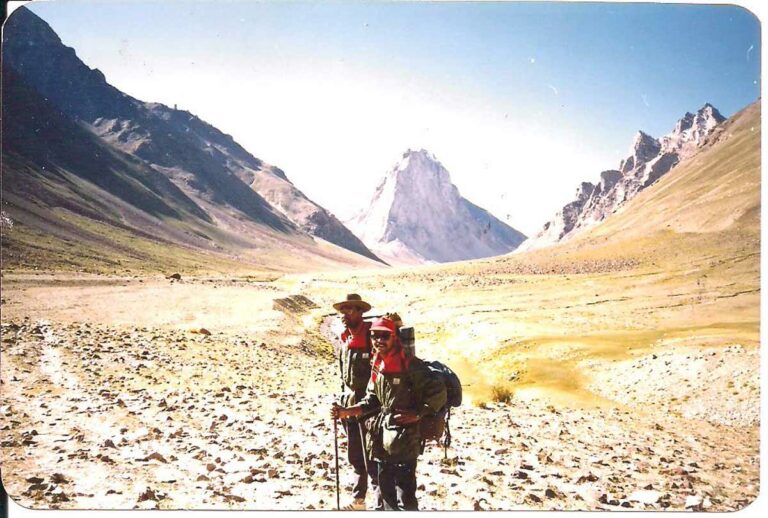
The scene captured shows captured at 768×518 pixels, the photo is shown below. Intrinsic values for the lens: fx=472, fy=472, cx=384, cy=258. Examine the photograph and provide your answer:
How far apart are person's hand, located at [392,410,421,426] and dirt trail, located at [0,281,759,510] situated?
2.86m

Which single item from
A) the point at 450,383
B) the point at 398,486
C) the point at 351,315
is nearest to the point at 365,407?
A: the point at 398,486

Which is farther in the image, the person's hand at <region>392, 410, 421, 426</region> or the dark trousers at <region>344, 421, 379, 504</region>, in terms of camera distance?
the dark trousers at <region>344, 421, 379, 504</region>

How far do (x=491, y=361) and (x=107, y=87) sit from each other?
742 ft

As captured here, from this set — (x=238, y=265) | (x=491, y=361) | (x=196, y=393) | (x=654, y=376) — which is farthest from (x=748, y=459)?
(x=238, y=265)

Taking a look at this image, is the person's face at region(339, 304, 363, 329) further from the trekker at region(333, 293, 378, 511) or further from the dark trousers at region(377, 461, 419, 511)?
the dark trousers at region(377, 461, 419, 511)

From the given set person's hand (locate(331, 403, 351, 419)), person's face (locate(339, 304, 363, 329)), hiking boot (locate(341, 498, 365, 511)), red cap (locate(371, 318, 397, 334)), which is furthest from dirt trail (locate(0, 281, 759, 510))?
red cap (locate(371, 318, 397, 334))

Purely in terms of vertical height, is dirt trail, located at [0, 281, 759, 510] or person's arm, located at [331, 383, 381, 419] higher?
person's arm, located at [331, 383, 381, 419]

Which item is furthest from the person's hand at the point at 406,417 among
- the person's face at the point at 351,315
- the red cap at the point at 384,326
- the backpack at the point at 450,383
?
the person's face at the point at 351,315

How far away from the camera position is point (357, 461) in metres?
7.43

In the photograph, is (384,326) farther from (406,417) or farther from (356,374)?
(356,374)

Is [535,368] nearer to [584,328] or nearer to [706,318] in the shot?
[584,328]

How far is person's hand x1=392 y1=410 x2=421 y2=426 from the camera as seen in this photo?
5836mm

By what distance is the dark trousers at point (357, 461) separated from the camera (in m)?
7.38

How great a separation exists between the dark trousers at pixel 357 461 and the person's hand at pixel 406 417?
68.1 inches
